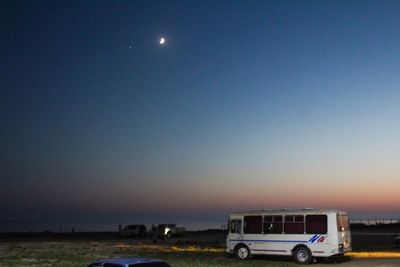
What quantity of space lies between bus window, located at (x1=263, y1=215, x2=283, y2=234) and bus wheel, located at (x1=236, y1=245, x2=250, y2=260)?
1.63 meters

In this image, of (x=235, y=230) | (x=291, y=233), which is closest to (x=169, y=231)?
(x=235, y=230)

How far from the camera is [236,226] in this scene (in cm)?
3005

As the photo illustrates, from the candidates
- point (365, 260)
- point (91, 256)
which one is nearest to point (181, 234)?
point (91, 256)

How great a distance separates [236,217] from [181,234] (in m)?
37.0

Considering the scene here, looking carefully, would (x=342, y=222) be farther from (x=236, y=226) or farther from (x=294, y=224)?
(x=236, y=226)

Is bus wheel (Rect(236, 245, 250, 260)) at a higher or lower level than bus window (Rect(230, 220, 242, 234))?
lower

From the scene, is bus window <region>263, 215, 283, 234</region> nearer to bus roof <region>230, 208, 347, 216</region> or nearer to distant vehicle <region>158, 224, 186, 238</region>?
bus roof <region>230, 208, 347, 216</region>

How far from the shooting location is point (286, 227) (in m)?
27.9

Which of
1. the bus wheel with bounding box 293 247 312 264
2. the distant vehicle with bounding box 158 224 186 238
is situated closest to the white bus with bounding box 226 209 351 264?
the bus wheel with bounding box 293 247 312 264

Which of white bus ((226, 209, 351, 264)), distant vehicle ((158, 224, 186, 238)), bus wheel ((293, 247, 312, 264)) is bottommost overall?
bus wheel ((293, 247, 312, 264))

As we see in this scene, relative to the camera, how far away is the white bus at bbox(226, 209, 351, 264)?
2634cm

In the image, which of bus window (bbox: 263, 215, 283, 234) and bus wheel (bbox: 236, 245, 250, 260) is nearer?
bus window (bbox: 263, 215, 283, 234)

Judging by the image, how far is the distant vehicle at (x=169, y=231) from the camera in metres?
61.9

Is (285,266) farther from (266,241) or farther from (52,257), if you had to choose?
(52,257)
